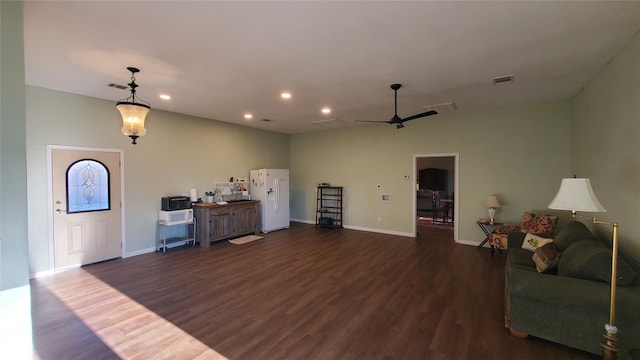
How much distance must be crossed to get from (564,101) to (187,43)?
641 cm

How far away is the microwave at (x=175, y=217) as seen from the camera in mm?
5621

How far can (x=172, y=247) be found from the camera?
233 inches

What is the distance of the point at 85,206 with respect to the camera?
188 inches

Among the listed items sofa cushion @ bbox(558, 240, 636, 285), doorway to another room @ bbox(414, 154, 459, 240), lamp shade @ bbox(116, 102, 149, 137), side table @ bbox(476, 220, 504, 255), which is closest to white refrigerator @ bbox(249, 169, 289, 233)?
lamp shade @ bbox(116, 102, 149, 137)

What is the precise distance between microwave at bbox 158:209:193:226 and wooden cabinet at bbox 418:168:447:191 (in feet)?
27.3

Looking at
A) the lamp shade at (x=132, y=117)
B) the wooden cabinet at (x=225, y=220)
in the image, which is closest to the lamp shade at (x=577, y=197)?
the lamp shade at (x=132, y=117)

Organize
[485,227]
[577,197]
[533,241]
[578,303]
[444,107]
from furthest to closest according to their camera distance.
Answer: [485,227] < [444,107] < [533,241] < [578,303] < [577,197]

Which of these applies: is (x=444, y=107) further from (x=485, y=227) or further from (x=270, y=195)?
(x=270, y=195)

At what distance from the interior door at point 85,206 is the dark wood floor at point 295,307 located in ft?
1.10

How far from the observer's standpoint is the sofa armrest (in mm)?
4422

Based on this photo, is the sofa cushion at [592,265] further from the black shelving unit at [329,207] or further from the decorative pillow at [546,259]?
the black shelving unit at [329,207]

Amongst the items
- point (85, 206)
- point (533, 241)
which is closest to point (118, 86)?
point (85, 206)

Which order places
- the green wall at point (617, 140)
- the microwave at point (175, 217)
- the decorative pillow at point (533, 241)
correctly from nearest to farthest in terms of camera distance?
the green wall at point (617, 140) → the decorative pillow at point (533, 241) → the microwave at point (175, 217)

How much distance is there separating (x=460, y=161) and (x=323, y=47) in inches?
183
